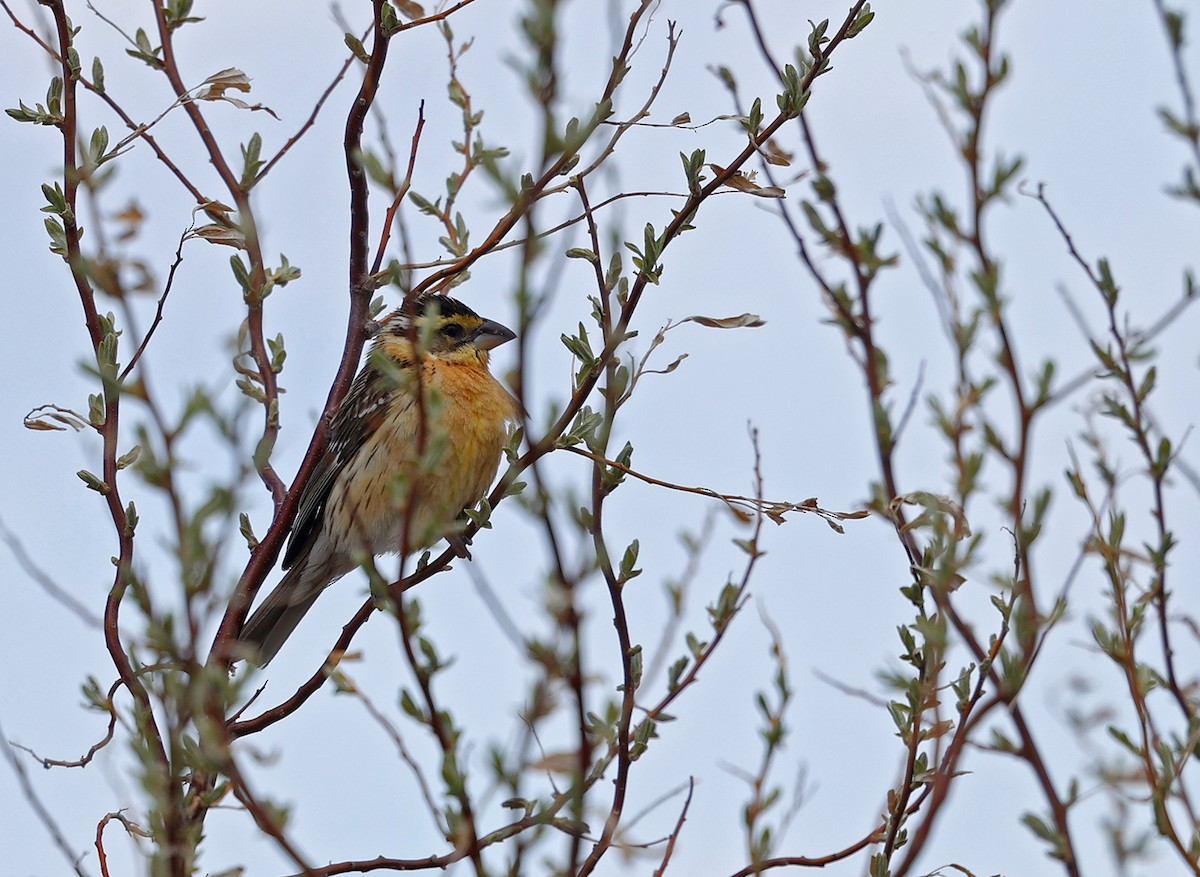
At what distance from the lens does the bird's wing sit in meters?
7.10

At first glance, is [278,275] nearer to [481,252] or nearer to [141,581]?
[481,252]

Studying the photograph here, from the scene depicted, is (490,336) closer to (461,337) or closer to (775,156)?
(461,337)

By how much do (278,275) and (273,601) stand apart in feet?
8.41

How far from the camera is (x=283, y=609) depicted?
23.0 ft

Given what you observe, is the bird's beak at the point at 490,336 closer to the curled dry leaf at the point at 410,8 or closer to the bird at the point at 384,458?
the bird at the point at 384,458

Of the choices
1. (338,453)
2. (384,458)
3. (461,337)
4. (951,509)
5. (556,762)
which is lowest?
(556,762)

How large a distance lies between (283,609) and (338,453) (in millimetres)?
847

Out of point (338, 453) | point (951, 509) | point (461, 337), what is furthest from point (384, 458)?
point (951, 509)

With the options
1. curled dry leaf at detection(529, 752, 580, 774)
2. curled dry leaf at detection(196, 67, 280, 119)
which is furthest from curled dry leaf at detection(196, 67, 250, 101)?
curled dry leaf at detection(529, 752, 580, 774)

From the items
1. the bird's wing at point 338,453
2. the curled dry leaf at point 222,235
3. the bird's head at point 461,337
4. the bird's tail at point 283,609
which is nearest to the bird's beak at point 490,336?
the bird's head at point 461,337

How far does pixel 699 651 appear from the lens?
13.5 ft

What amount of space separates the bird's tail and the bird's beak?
55.7 inches

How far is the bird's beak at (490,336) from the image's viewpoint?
23.9ft

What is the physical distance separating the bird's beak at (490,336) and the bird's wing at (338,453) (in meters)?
0.54
